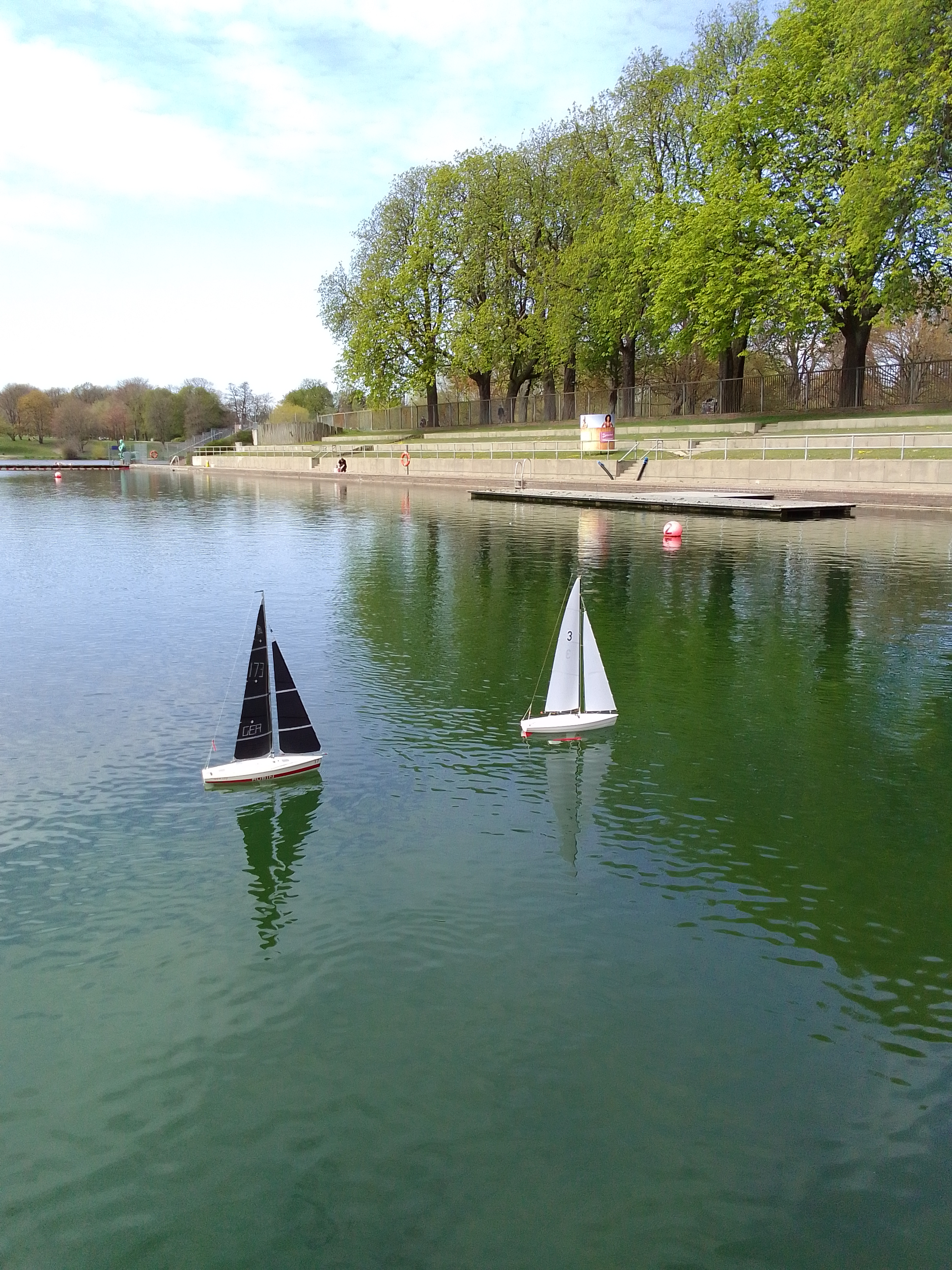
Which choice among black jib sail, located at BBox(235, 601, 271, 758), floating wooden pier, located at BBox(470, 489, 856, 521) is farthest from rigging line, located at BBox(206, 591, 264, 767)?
floating wooden pier, located at BBox(470, 489, 856, 521)

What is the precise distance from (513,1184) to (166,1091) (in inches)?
110

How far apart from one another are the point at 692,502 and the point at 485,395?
48611mm

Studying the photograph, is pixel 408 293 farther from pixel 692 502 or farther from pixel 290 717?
pixel 290 717

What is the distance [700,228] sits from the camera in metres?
55.9

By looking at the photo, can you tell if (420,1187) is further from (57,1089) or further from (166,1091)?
(57,1089)

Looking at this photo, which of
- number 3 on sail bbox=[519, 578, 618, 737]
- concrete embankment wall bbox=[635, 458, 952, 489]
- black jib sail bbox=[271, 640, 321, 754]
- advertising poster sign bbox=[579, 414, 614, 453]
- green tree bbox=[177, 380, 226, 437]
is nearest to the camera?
black jib sail bbox=[271, 640, 321, 754]

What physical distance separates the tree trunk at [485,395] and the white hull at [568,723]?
76794 millimetres

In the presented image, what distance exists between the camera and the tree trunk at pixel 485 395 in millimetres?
89750

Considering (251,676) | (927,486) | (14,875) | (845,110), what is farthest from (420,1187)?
(845,110)

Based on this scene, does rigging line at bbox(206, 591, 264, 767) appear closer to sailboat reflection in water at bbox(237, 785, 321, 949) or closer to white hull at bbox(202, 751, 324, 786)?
white hull at bbox(202, 751, 324, 786)

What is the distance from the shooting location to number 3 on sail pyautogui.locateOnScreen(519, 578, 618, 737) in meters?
15.4

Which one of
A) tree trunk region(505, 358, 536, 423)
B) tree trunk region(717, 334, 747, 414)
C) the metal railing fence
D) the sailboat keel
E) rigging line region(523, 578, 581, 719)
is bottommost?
the sailboat keel

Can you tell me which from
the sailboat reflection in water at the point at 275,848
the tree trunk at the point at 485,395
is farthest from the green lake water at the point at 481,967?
the tree trunk at the point at 485,395

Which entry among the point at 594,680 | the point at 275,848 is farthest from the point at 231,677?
the point at 275,848
